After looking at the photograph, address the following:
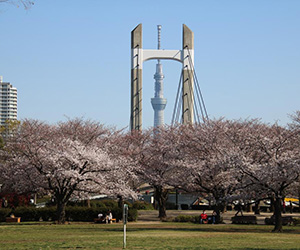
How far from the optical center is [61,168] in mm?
36500

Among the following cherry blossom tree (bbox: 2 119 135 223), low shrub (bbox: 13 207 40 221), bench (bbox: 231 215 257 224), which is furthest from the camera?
low shrub (bbox: 13 207 40 221)

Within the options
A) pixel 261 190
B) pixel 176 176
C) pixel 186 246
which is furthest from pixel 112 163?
pixel 186 246

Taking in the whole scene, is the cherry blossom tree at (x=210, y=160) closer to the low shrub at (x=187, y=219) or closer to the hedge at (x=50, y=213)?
the low shrub at (x=187, y=219)

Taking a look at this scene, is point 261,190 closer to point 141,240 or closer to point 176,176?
point 141,240

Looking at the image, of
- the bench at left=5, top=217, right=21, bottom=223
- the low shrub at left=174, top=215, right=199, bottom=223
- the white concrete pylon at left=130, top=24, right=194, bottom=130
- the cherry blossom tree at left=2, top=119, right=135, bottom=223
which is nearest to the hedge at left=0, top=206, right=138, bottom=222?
the bench at left=5, top=217, right=21, bottom=223

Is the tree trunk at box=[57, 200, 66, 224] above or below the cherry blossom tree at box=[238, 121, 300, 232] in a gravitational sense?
below

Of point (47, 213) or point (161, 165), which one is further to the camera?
point (161, 165)

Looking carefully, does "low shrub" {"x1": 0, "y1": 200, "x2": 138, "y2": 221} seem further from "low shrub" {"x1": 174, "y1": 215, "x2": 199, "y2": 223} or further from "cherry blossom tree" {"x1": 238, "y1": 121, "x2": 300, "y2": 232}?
"cherry blossom tree" {"x1": 238, "y1": 121, "x2": 300, "y2": 232}

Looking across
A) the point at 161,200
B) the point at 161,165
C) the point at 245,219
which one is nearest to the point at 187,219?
the point at 161,200

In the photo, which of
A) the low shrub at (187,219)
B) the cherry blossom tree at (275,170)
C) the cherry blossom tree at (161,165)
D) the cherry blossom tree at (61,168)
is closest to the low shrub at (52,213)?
the cherry blossom tree at (61,168)

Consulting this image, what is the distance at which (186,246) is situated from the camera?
20.5 meters

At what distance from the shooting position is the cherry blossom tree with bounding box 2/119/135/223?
37094 millimetres

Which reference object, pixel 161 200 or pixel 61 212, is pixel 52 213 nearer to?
pixel 61 212

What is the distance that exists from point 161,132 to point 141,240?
26.6 metres
